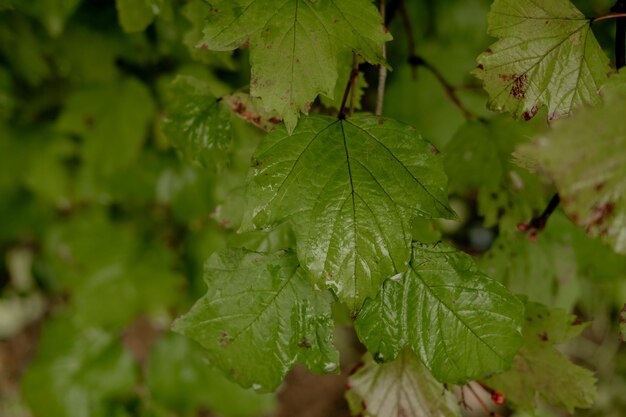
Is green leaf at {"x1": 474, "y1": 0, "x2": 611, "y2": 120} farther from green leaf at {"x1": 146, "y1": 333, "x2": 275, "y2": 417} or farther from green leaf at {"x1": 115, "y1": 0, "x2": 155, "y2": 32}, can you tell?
green leaf at {"x1": 146, "y1": 333, "x2": 275, "y2": 417}

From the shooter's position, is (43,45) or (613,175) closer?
(613,175)

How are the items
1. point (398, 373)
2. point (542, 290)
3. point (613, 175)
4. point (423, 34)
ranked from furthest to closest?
point (423, 34), point (542, 290), point (398, 373), point (613, 175)

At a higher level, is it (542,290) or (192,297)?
(542,290)

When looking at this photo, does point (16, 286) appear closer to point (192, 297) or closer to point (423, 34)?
point (192, 297)

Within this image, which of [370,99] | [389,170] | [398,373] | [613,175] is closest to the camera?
[613,175]

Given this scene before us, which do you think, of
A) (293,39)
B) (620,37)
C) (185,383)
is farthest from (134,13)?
(185,383)

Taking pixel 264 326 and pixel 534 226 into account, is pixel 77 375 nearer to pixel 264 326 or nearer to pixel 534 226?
pixel 264 326


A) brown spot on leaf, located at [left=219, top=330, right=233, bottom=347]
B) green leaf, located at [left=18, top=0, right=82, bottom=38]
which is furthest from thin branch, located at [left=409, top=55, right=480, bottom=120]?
green leaf, located at [left=18, top=0, right=82, bottom=38]

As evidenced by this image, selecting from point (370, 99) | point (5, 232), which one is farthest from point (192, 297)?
point (370, 99)
